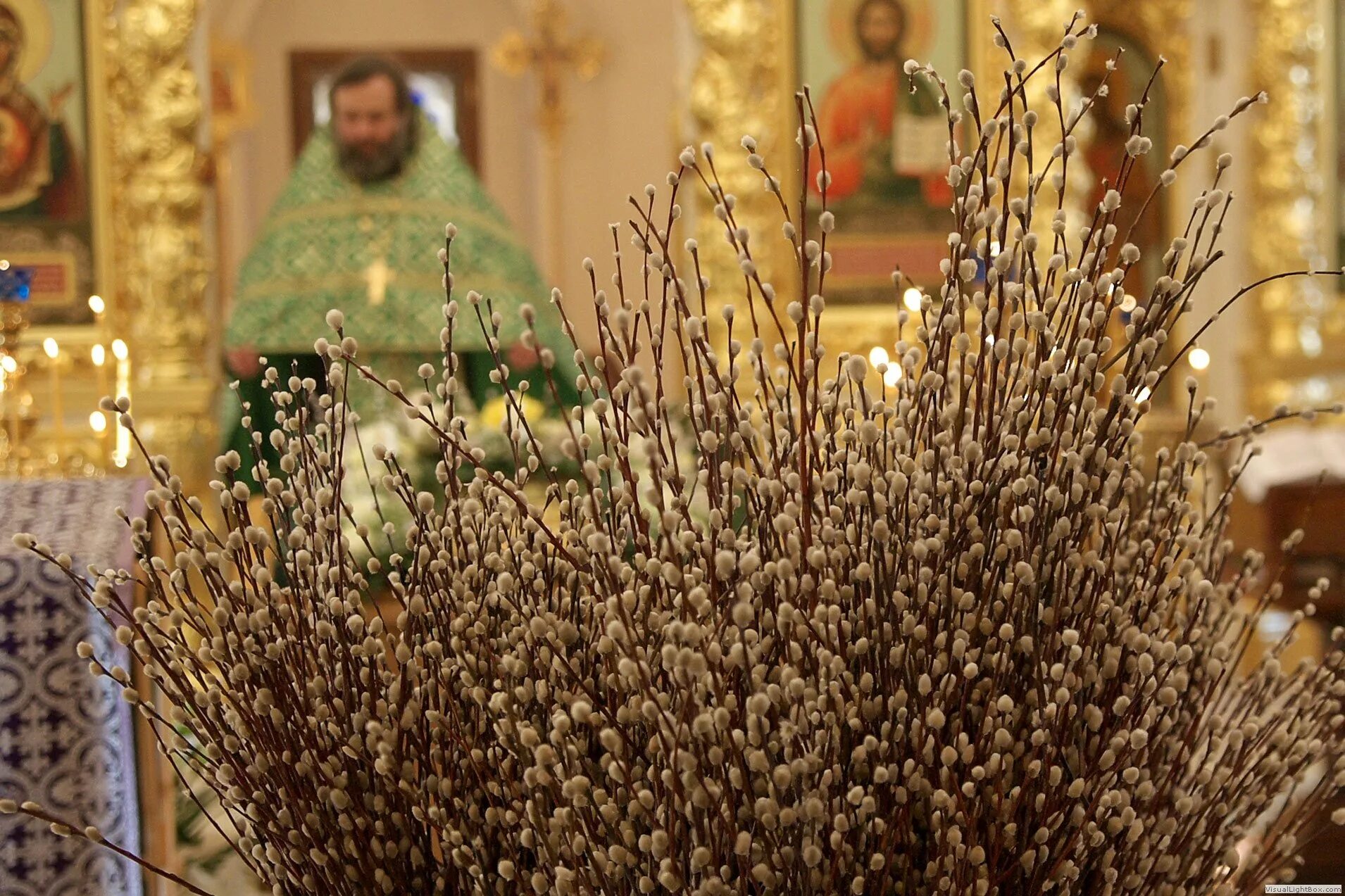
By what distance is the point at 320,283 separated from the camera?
466cm

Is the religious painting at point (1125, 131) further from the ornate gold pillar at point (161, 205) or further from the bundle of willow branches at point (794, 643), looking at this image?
the bundle of willow branches at point (794, 643)

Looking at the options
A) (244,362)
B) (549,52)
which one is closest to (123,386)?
(244,362)

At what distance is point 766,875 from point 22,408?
175 centimetres

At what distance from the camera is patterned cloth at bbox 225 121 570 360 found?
4598 millimetres

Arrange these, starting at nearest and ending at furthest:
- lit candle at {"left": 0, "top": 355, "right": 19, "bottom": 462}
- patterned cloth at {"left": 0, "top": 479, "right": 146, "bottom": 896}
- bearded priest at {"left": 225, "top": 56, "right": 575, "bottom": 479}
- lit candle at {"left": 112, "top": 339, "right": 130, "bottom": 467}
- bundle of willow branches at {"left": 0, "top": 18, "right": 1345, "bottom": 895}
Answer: bundle of willow branches at {"left": 0, "top": 18, "right": 1345, "bottom": 895}, patterned cloth at {"left": 0, "top": 479, "right": 146, "bottom": 896}, lit candle at {"left": 112, "top": 339, "right": 130, "bottom": 467}, lit candle at {"left": 0, "top": 355, "right": 19, "bottom": 462}, bearded priest at {"left": 225, "top": 56, "right": 575, "bottom": 479}

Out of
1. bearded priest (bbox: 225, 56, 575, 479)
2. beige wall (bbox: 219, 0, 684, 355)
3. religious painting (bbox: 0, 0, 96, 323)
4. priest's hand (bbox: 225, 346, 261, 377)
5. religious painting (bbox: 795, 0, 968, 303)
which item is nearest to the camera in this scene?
priest's hand (bbox: 225, 346, 261, 377)

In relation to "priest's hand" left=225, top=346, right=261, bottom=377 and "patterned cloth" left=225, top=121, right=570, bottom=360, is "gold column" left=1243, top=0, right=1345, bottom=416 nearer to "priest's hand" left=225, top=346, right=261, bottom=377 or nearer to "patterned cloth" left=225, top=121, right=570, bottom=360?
"patterned cloth" left=225, top=121, right=570, bottom=360

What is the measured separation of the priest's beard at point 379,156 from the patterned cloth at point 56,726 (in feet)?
10.6

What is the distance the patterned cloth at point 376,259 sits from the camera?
15.1 feet

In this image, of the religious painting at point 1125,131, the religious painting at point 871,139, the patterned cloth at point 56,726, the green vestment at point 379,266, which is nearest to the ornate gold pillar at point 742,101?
the religious painting at point 871,139

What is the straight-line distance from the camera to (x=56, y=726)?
144 cm

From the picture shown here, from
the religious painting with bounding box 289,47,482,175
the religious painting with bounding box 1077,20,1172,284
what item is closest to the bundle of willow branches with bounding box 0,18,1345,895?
the religious painting with bounding box 1077,20,1172,284

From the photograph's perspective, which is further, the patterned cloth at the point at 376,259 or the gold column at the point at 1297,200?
the gold column at the point at 1297,200

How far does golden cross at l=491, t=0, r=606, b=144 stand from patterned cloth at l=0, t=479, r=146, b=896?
245 inches
